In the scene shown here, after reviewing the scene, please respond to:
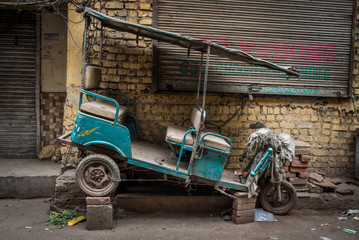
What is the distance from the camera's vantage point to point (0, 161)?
652cm

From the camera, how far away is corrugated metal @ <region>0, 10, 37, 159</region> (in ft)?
22.1

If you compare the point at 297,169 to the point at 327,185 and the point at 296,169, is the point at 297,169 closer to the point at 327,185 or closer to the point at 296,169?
the point at 296,169

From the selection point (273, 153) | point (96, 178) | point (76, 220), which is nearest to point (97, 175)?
point (96, 178)

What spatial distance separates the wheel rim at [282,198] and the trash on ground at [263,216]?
232mm


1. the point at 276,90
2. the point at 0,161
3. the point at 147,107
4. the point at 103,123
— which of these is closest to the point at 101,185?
the point at 103,123

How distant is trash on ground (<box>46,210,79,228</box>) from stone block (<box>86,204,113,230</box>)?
53cm

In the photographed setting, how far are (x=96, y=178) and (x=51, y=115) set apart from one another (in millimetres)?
3201

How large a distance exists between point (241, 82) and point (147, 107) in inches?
80.0

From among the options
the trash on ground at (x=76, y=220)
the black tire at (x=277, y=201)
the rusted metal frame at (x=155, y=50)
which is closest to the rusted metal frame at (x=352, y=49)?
the black tire at (x=277, y=201)

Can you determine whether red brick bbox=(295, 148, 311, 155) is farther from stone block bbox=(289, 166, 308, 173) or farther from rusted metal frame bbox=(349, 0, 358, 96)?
rusted metal frame bbox=(349, 0, 358, 96)

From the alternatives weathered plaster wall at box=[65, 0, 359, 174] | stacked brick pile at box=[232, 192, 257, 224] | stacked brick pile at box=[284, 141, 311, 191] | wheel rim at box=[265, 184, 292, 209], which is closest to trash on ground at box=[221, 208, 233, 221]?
stacked brick pile at box=[232, 192, 257, 224]

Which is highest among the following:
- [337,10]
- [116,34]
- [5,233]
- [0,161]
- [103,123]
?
[337,10]

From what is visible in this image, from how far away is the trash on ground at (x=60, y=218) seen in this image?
468 cm

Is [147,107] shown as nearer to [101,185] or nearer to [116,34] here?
[116,34]
